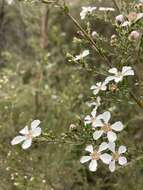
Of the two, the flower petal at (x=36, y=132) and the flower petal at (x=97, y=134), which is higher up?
the flower petal at (x=36, y=132)

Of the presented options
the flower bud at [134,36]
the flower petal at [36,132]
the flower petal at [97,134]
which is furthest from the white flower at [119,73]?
the flower petal at [36,132]

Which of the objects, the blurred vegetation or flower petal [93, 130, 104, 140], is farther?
the blurred vegetation

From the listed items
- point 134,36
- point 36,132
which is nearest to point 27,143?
point 36,132

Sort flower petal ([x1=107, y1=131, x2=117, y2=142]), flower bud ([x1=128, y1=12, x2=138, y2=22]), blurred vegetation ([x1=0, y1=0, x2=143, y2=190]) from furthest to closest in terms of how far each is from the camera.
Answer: blurred vegetation ([x1=0, y1=0, x2=143, y2=190]), flower bud ([x1=128, y1=12, x2=138, y2=22]), flower petal ([x1=107, y1=131, x2=117, y2=142])

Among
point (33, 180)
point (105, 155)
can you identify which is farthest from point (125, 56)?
point (33, 180)

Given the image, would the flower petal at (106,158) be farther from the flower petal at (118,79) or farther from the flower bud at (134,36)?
the flower bud at (134,36)

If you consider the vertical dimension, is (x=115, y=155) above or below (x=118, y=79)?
below

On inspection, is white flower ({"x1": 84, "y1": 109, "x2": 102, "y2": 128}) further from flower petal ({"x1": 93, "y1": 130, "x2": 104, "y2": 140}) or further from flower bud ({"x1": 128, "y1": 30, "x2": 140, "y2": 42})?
flower bud ({"x1": 128, "y1": 30, "x2": 140, "y2": 42})

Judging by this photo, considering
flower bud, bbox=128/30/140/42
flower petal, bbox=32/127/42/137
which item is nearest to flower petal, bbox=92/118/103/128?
flower petal, bbox=32/127/42/137

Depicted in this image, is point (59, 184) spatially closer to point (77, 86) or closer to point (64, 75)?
point (77, 86)

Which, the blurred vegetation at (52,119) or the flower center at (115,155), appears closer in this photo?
the flower center at (115,155)

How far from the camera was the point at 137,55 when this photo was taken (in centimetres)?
244

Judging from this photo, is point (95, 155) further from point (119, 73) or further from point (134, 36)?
point (134, 36)

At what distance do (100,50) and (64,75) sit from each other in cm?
225
